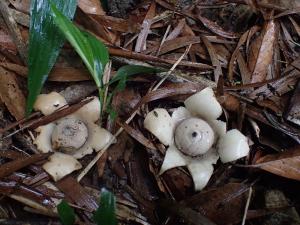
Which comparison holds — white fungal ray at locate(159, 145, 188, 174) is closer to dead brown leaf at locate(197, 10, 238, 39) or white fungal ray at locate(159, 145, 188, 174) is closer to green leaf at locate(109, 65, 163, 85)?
green leaf at locate(109, 65, 163, 85)

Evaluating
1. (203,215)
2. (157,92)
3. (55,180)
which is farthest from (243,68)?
(55,180)

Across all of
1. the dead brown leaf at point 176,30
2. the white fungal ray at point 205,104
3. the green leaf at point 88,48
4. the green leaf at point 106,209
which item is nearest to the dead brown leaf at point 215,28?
the dead brown leaf at point 176,30

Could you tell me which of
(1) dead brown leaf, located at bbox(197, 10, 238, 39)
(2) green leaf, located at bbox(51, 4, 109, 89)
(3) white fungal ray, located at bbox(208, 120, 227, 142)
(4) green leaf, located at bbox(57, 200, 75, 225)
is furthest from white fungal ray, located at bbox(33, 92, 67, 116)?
(1) dead brown leaf, located at bbox(197, 10, 238, 39)

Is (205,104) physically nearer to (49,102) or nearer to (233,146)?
(233,146)

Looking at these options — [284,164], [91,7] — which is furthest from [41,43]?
[284,164]

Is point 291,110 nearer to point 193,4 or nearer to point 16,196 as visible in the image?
point 193,4

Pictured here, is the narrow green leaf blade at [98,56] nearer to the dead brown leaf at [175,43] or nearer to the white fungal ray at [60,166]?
the dead brown leaf at [175,43]

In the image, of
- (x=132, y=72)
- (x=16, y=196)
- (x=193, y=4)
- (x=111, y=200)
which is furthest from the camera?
(x=193, y=4)
